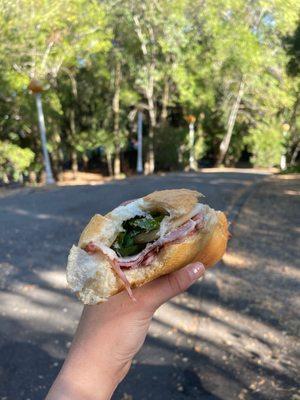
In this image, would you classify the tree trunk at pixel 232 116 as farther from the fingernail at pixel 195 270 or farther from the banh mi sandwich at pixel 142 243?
the fingernail at pixel 195 270

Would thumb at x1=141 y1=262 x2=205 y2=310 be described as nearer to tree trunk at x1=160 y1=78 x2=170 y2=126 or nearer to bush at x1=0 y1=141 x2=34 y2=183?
bush at x1=0 y1=141 x2=34 y2=183

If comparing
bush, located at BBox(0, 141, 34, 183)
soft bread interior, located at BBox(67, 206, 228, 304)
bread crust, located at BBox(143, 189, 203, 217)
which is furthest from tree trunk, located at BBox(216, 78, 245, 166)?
soft bread interior, located at BBox(67, 206, 228, 304)

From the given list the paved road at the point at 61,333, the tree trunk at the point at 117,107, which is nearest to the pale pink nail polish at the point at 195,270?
the paved road at the point at 61,333

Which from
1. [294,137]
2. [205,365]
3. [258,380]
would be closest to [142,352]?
[205,365]

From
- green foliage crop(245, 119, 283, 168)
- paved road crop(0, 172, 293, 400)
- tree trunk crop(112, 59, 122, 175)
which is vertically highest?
tree trunk crop(112, 59, 122, 175)

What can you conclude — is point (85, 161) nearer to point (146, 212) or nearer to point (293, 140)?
point (293, 140)

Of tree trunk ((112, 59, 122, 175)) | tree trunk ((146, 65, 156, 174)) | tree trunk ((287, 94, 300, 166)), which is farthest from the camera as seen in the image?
tree trunk ((287, 94, 300, 166))
